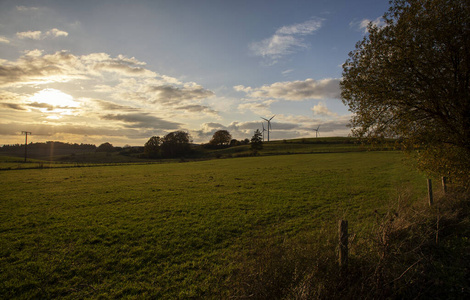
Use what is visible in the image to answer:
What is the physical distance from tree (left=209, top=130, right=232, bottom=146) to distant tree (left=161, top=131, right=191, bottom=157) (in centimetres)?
2736

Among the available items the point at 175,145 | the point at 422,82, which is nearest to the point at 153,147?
the point at 175,145

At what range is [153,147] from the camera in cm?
13988

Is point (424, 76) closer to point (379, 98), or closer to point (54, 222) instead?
point (379, 98)

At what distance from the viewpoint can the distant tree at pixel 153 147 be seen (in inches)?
5315

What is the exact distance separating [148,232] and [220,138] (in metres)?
159

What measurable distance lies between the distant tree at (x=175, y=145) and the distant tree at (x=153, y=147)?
278 cm

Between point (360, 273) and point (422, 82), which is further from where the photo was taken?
point (422, 82)

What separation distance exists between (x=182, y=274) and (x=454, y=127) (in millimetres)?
18600

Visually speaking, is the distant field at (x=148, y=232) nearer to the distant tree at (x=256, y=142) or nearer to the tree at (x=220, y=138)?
the distant tree at (x=256, y=142)

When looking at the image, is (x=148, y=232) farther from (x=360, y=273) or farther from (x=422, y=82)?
(x=422, y=82)

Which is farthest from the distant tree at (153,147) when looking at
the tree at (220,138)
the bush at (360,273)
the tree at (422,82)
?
the bush at (360,273)

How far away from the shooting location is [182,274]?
9.12 meters

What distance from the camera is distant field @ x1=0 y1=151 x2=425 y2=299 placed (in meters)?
8.59

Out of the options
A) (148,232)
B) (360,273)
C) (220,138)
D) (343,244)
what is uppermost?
(220,138)
